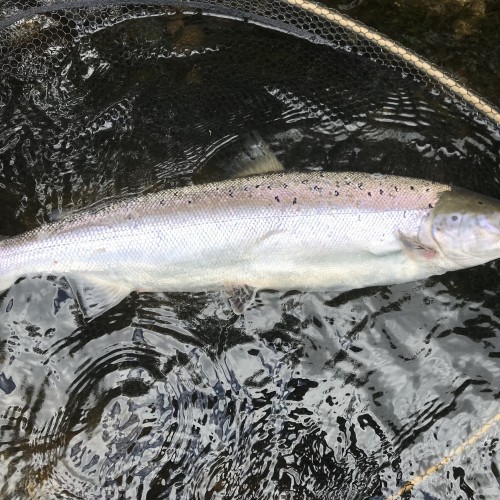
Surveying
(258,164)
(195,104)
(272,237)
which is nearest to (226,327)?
(272,237)

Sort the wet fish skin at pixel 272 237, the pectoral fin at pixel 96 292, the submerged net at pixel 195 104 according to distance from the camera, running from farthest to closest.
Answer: the submerged net at pixel 195 104, the pectoral fin at pixel 96 292, the wet fish skin at pixel 272 237

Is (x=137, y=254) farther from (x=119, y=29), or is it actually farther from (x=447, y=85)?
(x=447, y=85)

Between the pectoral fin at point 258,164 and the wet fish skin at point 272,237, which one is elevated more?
the pectoral fin at point 258,164

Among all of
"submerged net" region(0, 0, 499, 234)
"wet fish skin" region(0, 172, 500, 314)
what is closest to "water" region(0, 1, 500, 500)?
"submerged net" region(0, 0, 499, 234)

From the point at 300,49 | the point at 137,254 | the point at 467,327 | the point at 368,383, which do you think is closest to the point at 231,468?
the point at 368,383

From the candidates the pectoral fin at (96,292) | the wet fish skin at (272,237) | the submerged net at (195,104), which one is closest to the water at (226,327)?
the submerged net at (195,104)

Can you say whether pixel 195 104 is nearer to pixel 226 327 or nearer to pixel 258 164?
pixel 258 164

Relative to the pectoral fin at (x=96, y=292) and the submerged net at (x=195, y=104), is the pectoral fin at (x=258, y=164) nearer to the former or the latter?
the submerged net at (x=195, y=104)
